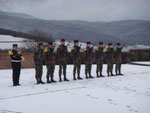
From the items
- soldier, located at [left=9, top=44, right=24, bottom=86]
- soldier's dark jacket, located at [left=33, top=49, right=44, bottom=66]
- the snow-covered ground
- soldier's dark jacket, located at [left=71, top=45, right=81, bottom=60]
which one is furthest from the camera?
soldier's dark jacket, located at [left=71, top=45, right=81, bottom=60]

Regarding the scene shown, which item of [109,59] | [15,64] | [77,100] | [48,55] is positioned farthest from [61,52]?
[77,100]

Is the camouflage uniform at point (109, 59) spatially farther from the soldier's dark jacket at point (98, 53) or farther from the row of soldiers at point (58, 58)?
the soldier's dark jacket at point (98, 53)

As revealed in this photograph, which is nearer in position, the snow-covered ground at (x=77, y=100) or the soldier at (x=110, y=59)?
the snow-covered ground at (x=77, y=100)

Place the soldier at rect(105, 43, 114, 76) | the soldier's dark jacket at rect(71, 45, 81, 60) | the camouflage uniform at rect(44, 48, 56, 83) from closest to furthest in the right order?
the camouflage uniform at rect(44, 48, 56, 83) → the soldier's dark jacket at rect(71, 45, 81, 60) → the soldier at rect(105, 43, 114, 76)

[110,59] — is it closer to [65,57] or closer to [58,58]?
[65,57]

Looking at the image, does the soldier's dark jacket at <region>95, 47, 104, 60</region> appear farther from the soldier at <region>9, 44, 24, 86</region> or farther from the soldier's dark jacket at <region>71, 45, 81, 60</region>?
the soldier at <region>9, 44, 24, 86</region>

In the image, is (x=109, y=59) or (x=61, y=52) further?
(x=109, y=59)

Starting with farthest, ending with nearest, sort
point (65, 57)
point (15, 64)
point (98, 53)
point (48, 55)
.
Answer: point (98, 53) < point (65, 57) < point (48, 55) < point (15, 64)

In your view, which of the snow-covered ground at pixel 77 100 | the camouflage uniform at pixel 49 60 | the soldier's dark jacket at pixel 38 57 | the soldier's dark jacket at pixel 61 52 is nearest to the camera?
the snow-covered ground at pixel 77 100

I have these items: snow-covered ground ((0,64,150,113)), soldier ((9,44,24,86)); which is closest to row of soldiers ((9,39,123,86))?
soldier ((9,44,24,86))

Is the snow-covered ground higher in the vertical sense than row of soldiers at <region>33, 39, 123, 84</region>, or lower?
lower

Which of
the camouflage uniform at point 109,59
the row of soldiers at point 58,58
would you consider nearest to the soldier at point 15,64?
the row of soldiers at point 58,58

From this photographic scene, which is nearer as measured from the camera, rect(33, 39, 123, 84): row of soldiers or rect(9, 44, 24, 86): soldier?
rect(9, 44, 24, 86): soldier

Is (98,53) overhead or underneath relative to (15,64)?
overhead
